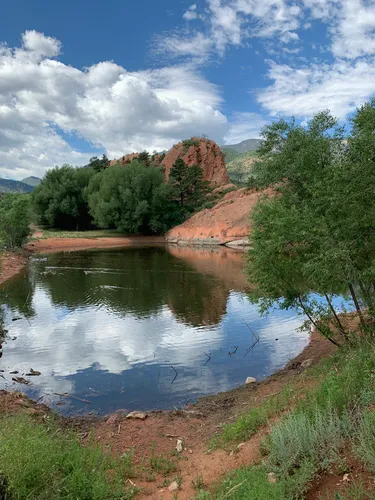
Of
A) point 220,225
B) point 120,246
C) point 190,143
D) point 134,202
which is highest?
point 190,143

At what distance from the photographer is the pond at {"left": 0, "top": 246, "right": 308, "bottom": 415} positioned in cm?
1160

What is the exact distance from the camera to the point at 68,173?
7506 cm

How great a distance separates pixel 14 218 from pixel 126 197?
24.4m

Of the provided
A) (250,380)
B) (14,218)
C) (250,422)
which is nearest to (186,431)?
(250,422)

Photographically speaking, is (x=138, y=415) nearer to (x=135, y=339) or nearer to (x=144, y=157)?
(x=135, y=339)

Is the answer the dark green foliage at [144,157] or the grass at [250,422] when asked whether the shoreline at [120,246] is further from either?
the dark green foliage at [144,157]

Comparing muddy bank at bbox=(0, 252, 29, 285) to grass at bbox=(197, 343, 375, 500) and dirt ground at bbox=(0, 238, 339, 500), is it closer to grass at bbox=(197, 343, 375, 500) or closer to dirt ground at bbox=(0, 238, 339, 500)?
dirt ground at bbox=(0, 238, 339, 500)

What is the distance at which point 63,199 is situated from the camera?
7181cm

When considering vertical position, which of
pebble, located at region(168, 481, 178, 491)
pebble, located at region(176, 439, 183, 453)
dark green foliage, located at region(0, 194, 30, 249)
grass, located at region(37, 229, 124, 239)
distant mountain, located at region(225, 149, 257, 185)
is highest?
distant mountain, located at region(225, 149, 257, 185)

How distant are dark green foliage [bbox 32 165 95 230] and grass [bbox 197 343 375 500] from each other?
69.1 m

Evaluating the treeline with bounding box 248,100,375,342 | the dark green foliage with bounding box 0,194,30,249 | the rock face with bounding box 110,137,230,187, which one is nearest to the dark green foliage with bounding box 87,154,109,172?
the rock face with bounding box 110,137,230,187

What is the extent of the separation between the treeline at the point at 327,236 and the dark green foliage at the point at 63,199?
62.7 meters

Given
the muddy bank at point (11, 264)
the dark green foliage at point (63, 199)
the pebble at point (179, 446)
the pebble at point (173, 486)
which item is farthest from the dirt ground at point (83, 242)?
the pebble at point (173, 486)

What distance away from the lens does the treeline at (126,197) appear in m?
64.4
